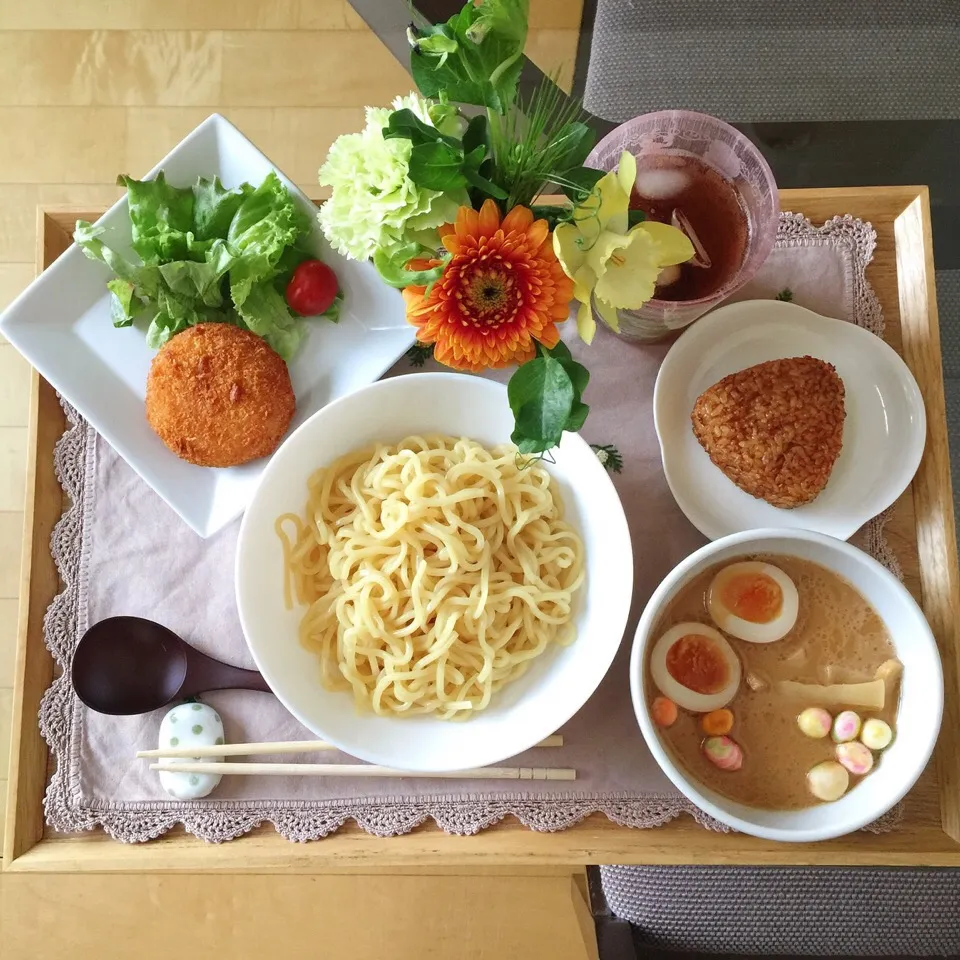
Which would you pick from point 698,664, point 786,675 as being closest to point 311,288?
point 698,664

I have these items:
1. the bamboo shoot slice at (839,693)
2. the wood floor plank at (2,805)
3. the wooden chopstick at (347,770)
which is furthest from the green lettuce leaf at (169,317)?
the bamboo shoot slice at (839,693)

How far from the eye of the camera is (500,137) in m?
0.83

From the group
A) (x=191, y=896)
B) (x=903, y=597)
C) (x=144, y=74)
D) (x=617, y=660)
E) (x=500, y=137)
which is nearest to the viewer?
(x=500, y=137)

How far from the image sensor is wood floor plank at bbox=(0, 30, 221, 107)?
1.65 m

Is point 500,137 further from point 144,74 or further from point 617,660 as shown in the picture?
point 144,74

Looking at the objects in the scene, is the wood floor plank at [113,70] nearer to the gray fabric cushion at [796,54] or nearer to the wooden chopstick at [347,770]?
the gray fabric cushion at [796,54]

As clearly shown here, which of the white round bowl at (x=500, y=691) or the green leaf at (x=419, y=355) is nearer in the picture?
the white round bowl at (x=500, y=691)

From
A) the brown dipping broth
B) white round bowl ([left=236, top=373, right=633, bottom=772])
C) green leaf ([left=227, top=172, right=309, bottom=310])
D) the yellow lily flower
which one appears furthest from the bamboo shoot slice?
green leaf ([left=227, top=172, right=309, bottom=310])

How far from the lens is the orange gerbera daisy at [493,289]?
0.84 meters

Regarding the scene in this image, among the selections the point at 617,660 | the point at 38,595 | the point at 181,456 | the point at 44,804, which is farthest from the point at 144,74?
the point at 617,660

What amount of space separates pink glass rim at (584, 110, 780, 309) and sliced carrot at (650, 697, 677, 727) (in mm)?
528

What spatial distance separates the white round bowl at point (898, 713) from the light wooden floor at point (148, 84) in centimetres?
115

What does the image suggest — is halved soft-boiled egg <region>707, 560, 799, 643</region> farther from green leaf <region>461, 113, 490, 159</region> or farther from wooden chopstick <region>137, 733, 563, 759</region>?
green leaf <region>461, 113, 490, 159</region>

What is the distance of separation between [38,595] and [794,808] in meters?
1.11
